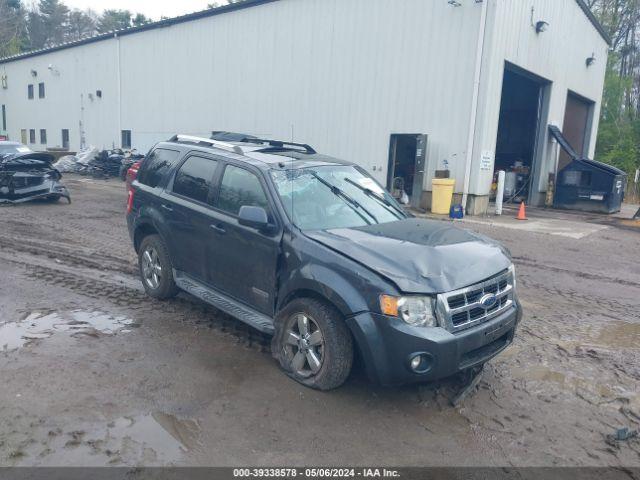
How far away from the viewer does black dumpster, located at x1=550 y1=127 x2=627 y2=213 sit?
668 inches

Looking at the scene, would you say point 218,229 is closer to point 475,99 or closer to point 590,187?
point 475,99

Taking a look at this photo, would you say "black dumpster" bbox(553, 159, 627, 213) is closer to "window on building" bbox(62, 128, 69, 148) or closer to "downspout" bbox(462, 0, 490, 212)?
"downspout" bbox(462, 0, 490, 212)

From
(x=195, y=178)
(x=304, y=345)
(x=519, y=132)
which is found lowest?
(x=304, y=345)

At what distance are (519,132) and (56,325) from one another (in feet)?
70.4

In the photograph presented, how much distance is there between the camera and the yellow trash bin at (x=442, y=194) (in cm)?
1493

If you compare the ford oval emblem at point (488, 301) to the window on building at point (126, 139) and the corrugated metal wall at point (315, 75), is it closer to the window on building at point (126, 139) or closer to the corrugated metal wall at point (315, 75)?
the corrugated metal wall at point (315, 75)

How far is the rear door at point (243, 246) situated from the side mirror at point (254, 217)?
82 millimetres

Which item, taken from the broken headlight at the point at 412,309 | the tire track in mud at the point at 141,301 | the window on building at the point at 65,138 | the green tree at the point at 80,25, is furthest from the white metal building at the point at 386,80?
the green tree at the point at 80,25

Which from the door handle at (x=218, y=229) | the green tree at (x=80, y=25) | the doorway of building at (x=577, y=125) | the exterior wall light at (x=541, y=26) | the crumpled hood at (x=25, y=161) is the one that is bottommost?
the door handle at (x=218, y=229)

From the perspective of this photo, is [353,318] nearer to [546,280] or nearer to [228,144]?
[228,144]

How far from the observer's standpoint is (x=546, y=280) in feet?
25.6

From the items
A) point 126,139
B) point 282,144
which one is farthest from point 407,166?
point 126,139

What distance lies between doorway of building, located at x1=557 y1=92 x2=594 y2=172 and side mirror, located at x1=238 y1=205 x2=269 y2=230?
64.7ft

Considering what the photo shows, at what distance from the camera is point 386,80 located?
1680 cm
